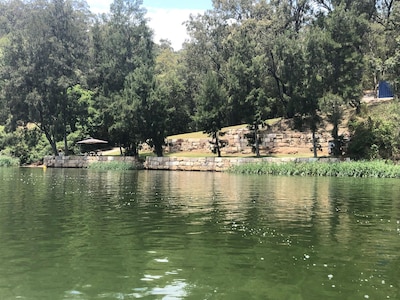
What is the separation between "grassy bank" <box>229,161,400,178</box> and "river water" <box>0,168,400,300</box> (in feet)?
44.3

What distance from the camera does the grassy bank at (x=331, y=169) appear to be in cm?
3069

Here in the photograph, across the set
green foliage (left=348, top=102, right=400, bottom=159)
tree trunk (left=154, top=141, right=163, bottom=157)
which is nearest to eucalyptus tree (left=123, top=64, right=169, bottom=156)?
tree trunk (left=154, top=141, right=163, bottom=157)

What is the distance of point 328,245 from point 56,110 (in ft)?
141

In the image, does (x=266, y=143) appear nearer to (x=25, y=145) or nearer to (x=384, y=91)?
(x=384, y=91)

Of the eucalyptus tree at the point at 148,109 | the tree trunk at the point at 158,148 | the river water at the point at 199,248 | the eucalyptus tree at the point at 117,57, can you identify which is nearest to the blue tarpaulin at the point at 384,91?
the eucalyptus tree at the point at 148,109

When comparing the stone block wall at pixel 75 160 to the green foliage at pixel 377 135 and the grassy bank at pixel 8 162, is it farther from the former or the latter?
the green foliage at pixel 377 135

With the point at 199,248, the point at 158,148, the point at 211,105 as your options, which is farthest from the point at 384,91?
the point at 199,248

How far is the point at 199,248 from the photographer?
9.87 m

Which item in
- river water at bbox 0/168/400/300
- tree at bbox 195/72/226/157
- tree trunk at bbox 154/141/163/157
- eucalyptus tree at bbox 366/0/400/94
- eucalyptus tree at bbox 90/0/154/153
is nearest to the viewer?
river water at bbox 0/168/400/300

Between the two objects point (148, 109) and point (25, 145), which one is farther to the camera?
point (25, 145)

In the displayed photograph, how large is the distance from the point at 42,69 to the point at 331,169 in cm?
3093

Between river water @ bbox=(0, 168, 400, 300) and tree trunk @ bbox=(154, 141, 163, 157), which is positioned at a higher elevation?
tree trunk @ bbox=(154, 141, 163, 157)

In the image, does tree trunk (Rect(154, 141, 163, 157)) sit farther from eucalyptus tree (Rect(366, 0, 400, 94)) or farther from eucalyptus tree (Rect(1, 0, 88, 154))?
eucalyptus tree (Rect(366, 0, 400, 94))

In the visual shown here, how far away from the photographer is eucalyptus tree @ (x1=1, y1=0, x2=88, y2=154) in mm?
46562
